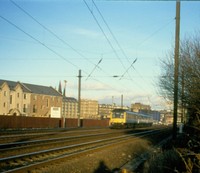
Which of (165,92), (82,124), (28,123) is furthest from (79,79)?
(165,92)

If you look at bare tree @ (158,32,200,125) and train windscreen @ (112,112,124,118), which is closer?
bare tree @ (158,32,200,125)

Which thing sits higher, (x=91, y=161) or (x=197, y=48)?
(x=197, y=48)

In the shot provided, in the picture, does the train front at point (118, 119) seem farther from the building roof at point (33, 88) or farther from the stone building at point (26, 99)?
the building roof at point (33, 88)

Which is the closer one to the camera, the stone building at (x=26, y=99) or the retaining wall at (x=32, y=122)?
the retaining wall at (x=32, y=122)

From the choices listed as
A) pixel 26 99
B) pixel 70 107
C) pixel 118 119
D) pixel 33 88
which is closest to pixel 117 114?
pixel 118 119

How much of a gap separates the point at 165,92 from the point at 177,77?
257cm

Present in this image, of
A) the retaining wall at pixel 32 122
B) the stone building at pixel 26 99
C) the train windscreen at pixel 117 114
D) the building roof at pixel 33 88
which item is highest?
the building roof at pixel 33 88

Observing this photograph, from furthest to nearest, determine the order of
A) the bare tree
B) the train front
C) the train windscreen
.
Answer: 1. the train windscreen
2. the train front
3. the bare tree

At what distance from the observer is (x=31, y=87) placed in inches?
3615

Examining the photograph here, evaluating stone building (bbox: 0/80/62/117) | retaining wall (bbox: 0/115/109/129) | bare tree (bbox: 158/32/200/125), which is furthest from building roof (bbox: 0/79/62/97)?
bare tree (bbox: 158/32/200/125)

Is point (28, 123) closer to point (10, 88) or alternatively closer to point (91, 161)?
point (91, 161)

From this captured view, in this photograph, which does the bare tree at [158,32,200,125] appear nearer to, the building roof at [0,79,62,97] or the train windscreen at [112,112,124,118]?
the train windscreen at [112,112,124,118]

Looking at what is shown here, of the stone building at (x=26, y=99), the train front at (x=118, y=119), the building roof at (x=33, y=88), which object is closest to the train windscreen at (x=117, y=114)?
the train front at (x=118, y=119)

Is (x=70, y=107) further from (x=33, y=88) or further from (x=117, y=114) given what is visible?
(x=117, y=114)
